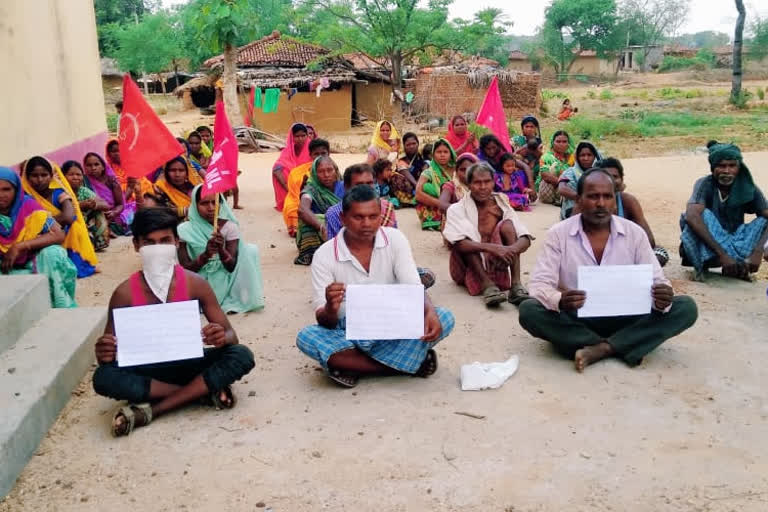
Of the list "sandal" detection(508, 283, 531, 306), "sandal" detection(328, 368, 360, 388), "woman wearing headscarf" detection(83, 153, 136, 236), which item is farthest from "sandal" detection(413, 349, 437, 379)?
"woman wearing headscarf" detection(83, 153, 136, 236)

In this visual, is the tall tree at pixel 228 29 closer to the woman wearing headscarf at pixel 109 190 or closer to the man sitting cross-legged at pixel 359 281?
the woman wearing headscarf at pixel 109 190

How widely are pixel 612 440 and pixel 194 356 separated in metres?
1.91

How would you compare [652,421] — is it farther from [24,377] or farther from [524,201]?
[524,201]

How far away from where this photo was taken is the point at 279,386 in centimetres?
379

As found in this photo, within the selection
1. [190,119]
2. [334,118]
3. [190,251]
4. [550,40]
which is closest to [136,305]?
[190,251]

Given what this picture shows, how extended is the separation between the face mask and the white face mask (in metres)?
4.25

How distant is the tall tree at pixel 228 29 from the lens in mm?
18859

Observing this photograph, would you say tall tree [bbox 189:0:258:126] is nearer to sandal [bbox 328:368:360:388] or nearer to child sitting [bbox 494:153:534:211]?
child sitting [bbox 494:153:534:211]

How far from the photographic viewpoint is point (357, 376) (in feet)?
12.3

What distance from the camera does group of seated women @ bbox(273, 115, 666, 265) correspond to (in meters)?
6.63

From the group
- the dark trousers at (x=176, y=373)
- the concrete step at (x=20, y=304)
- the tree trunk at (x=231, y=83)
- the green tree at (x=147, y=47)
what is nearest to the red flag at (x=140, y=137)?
the concrete step at (x=20, y=304)

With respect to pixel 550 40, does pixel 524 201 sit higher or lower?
lower

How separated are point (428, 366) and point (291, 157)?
6123 mm

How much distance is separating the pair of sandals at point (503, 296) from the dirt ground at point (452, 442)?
0.54 meters
